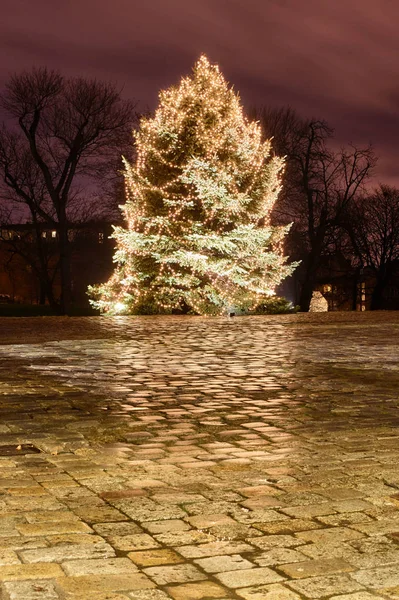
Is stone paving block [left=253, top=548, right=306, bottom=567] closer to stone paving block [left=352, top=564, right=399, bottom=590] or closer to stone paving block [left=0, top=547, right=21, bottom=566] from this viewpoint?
stone paving block [left=352, top=564, right=399, bottom=590]

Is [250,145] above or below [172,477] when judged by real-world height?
above

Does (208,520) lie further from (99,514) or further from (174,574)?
(174,574)

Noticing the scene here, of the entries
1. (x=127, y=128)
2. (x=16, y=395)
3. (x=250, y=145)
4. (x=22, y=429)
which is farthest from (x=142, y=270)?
(x=22, y=429)

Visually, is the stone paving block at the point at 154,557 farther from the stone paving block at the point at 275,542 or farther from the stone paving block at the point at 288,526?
the stone paving block at the point at 288,526

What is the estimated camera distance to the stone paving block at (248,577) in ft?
11.8

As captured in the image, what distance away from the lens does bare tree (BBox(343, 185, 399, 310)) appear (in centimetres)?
5962

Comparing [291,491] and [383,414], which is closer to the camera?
[291,491]

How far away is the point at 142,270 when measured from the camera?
1170 inches

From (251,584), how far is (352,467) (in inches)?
92.6

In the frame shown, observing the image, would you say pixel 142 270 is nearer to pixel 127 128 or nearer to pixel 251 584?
pixel 127 128

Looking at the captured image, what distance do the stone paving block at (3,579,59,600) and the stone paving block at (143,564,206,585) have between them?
1.39 feet

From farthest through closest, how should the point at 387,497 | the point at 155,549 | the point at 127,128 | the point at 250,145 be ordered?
1. the point at 127,128
2. the point at 250,145
3. the point at 387,497
4. the point at 155,549

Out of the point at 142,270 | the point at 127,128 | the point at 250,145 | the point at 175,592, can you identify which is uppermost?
the point at 127,128

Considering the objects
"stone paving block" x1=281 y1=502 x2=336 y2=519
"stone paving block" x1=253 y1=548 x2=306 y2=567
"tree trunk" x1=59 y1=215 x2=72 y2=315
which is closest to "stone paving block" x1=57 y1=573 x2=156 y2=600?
"stone paving block" x1=253 y1=548 x2=306 y2=567
